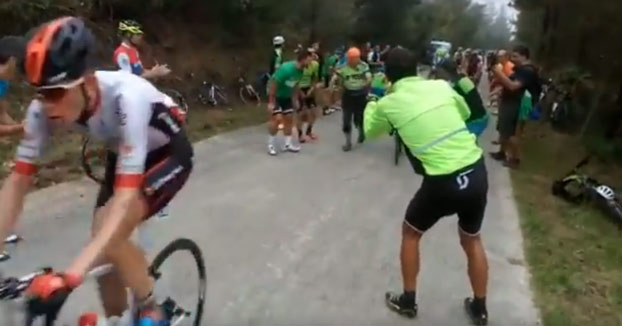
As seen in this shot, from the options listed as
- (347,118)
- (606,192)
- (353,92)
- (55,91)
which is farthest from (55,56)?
(353,92)

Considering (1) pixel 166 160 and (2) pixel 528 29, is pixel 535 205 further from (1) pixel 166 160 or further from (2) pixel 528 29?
(2) pixel 528 29

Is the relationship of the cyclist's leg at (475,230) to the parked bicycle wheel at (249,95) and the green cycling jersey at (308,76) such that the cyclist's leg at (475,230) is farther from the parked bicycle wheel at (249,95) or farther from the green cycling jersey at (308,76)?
the parked bicycle wheel at (249,95)

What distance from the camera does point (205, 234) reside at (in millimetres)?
7609

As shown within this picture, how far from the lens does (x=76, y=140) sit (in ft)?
40.0

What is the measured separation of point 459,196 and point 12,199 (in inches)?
117

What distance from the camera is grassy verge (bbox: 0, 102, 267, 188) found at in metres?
9.84

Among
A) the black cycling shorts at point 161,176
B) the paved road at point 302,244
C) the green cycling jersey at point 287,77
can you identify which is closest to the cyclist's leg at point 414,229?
the paved road at point 302,244

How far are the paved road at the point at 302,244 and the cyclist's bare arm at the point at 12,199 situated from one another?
1094 millimetres

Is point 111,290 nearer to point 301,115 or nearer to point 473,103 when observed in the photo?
point 473,103

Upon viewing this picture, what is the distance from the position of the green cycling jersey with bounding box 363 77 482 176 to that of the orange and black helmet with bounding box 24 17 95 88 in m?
2.88

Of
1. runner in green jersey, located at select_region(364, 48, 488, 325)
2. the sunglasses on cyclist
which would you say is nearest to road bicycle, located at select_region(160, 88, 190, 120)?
runner in green jersey, located at select_region(364, 48, 488, 325)

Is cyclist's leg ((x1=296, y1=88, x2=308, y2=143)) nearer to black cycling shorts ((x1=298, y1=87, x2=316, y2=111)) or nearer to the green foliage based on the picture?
black cycling shorts ((x1=298, y1=87, x2=316, y2=111))

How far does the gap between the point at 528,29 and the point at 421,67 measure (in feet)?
142

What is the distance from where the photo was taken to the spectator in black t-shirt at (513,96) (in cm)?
1238
